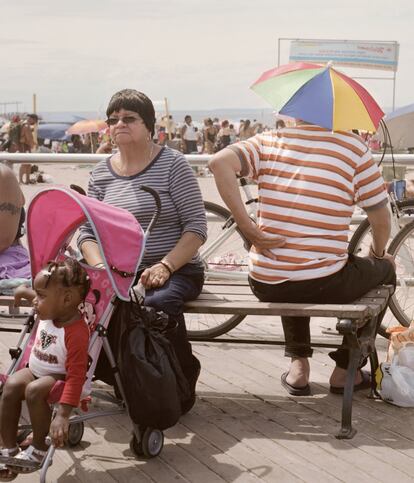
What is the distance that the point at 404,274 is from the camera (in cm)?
656

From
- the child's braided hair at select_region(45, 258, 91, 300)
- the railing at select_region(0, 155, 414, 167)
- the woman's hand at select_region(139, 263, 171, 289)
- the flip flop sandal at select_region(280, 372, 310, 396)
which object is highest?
the railing at select_region(0, 155, 414, 167)

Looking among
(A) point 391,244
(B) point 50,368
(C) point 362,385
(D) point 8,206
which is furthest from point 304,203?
(A) point 391,244

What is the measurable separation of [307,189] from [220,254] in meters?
2.27

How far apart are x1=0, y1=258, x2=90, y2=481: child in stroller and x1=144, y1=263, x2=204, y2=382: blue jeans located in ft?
2.01

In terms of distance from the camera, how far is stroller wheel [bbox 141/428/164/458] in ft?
13.8

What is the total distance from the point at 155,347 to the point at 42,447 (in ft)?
2.15

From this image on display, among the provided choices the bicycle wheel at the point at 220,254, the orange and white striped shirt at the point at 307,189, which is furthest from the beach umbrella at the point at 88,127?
the orange and white striped shirt at the point at 307,189

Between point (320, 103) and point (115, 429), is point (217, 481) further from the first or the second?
point (320, 103)

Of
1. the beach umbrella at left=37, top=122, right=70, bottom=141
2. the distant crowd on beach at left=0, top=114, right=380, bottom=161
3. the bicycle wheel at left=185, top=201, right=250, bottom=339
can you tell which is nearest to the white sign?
the distant crowd on beach at left=0, top=114, right=380, bottom=161

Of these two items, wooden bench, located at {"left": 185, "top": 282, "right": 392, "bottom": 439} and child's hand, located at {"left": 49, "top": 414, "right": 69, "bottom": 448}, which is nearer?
child's hand, located at {"left": 49, "top": 414, "right": 69, "bottom": 448}

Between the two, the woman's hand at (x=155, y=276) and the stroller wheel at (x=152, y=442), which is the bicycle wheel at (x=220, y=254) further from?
the stroller wheel at (x=152, y=442)

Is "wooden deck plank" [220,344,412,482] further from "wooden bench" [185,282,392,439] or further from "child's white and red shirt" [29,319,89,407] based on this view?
"child's white and red shirt" [29,319,89,407]

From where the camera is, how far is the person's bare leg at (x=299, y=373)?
517 cm

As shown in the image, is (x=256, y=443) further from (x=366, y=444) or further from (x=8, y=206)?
(x=8, y=206)
